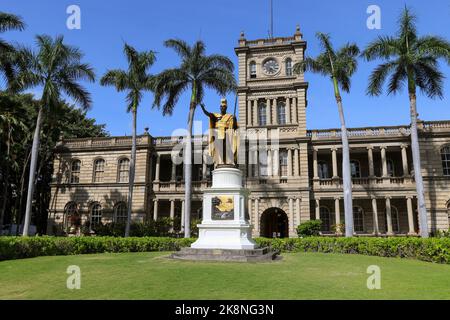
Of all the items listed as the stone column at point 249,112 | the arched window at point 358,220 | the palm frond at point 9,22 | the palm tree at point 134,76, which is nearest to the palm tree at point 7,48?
the palm frond at point 9,22

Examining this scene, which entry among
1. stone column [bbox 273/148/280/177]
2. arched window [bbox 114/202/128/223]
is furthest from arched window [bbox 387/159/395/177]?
arched window [bbox 114/202/128/223]

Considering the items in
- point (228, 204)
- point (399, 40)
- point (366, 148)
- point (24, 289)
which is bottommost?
point (24, 289)

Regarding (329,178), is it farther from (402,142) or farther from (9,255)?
(9,255)

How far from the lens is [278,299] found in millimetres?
6168

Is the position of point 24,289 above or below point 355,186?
below

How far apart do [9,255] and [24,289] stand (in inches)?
304

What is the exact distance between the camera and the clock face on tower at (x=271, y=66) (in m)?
32.8

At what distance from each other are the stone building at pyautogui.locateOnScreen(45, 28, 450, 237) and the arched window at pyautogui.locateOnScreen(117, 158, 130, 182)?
96mm

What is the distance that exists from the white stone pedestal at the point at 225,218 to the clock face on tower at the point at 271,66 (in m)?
21.8

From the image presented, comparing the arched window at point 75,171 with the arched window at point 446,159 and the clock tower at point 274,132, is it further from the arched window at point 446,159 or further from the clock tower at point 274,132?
the arched window at point 446,159

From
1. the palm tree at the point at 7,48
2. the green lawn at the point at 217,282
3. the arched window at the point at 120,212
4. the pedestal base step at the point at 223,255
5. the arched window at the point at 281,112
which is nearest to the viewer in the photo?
the green lawn at the point at 217,282

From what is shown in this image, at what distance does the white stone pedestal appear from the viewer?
12.4m

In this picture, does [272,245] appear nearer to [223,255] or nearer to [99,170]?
[223,255]

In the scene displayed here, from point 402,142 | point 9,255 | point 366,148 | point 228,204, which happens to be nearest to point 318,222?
point 366,148
